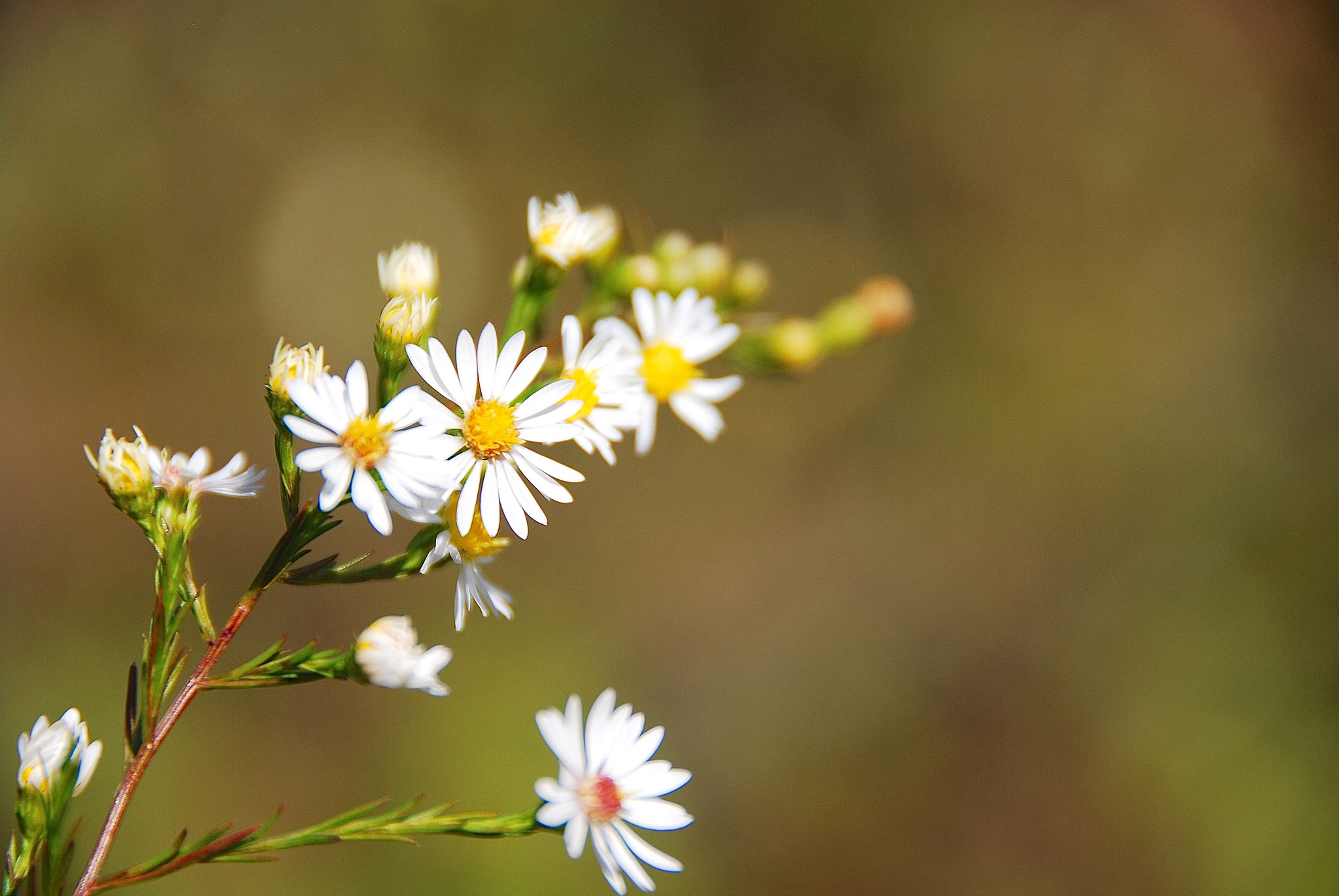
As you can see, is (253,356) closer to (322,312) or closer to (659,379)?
(322,312)

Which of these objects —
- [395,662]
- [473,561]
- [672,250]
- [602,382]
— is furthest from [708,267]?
[395,662]

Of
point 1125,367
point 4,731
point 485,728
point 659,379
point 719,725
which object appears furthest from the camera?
point 1125,367

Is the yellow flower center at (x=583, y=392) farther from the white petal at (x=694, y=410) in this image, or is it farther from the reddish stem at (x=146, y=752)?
the reddish stem at (x=146, y=752)

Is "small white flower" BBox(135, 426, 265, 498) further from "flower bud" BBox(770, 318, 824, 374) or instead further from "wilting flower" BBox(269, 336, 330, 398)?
"flower bud" BBox(770, 318, 824, 374)

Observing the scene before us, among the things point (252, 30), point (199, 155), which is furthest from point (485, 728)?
point (252, 30)

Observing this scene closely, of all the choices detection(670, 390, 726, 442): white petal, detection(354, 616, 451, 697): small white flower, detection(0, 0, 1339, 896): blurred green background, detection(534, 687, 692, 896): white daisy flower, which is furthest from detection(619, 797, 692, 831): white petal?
detection(0, 0, 1339, 896): blurred green background

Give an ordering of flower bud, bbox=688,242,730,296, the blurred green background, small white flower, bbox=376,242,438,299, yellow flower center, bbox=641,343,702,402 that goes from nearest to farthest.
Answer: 1. small white flower, bbox=376,242,438,299
2. yellow flower center, bbox=641,343,702,402
3. flower bud, bbox=688,242,730,296
4. the blurred green background

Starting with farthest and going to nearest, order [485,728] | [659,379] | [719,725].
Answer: [719,725] → [485,728] → [659,379]
